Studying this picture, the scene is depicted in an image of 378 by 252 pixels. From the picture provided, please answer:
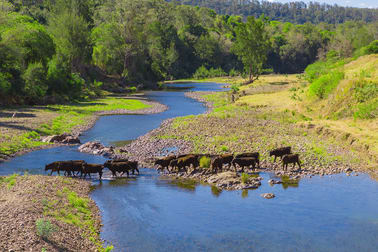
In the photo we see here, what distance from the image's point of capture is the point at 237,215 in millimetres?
19125

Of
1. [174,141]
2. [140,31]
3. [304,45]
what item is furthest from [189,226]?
A: [304,45]

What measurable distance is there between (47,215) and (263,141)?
20.3 m

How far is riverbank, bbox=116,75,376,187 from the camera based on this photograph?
27234mm

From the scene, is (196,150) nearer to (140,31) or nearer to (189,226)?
(189,226)

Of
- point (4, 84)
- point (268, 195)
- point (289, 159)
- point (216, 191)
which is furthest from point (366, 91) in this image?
point (4, 84)

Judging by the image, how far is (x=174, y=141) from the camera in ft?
117

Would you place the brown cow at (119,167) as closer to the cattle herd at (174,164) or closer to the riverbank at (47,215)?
the cattle herd at (174,164)

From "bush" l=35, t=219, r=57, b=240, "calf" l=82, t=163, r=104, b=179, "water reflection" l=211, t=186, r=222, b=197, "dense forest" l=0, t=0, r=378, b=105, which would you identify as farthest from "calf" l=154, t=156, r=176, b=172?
"dense forest" l=0, t=0, r=378, b=105

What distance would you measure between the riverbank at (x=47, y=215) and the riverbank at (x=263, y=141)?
796 cm

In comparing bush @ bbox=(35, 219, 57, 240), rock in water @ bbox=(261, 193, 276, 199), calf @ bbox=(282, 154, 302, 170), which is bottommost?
rock in water @ bbox=(261, 193, 276, 199)

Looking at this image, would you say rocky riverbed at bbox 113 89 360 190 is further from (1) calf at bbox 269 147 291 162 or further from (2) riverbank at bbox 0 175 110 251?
(2) riverbank at bbox 0 175 110 251

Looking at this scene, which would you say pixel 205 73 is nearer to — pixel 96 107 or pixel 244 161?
pixel 96 107

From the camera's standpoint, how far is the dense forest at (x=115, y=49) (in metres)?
56.9

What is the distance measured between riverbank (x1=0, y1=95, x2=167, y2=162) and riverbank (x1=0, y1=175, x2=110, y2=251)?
901 cm
